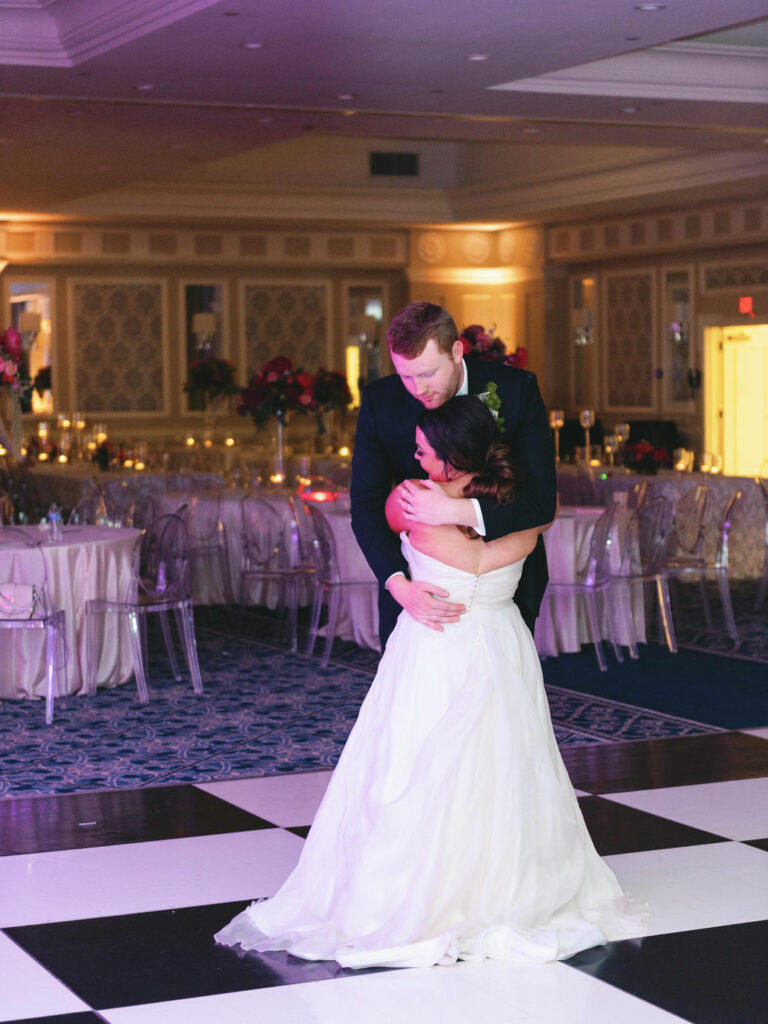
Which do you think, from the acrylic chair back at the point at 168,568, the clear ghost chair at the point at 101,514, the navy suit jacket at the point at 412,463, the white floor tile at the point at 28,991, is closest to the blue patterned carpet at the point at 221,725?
the acrylic chair back at the point at 168,568

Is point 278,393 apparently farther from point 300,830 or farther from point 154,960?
point 154,960

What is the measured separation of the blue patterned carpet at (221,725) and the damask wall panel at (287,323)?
31.7ft

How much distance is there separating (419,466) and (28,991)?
153cm

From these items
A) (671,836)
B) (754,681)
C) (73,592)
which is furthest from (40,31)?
(671,836)

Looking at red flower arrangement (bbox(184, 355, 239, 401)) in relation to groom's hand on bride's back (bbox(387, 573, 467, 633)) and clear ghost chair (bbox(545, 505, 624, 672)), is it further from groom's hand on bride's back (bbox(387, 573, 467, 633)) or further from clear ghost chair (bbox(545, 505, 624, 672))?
groom's hand on bride's back (bbox(387, 573, 467, 633))

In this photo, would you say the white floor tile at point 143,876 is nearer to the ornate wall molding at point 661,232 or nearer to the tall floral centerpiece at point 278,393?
the tall floral centerpiece at point 278,393

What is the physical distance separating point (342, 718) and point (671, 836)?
234 centimetres

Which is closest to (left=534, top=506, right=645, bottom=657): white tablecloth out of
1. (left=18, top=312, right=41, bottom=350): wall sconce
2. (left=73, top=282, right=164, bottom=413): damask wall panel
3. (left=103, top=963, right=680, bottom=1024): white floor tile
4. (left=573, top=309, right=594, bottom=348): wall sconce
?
(left=103, top=963, right=680, bottom=1024): white floor tile

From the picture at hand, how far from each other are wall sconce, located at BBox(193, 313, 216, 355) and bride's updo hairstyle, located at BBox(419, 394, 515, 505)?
13727mm

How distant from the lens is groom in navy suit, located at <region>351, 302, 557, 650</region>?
3.55 meters

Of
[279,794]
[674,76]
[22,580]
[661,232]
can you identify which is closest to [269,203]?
[661,232]

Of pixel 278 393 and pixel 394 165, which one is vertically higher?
pixel 394 165

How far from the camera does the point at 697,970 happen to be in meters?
3.60

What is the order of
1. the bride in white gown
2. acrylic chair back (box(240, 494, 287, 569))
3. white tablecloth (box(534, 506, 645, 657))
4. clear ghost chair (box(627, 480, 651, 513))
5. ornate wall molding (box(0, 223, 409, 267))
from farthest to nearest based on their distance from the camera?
ornate wall molding (box(0, 223, 409, 267)) < clear ghost chair (box(627, 480, 651, 513)) < acrylic chair back (box(240, 494, 287, 569)) < white tablecloth (box(534, 506, 645, 657)) < the bride in white gown
